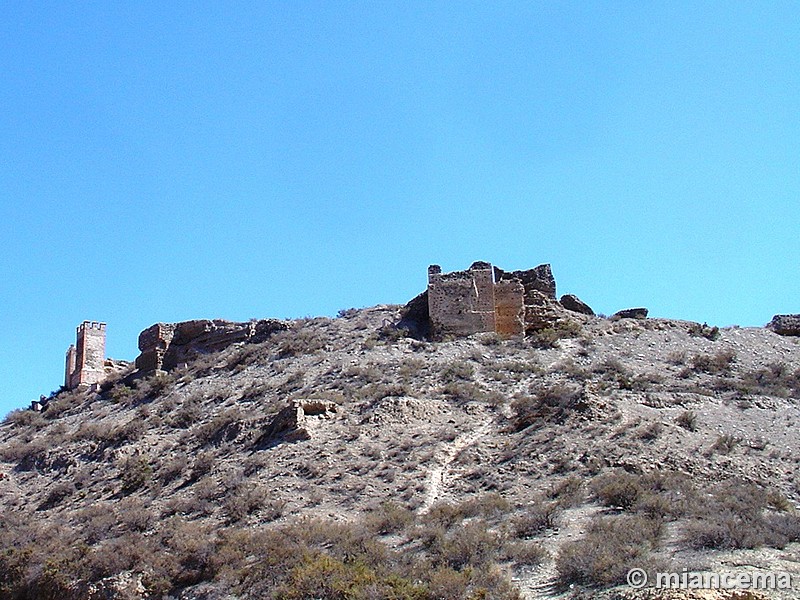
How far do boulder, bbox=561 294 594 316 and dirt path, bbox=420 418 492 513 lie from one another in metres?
10.4

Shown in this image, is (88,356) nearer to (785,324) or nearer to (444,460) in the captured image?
(444,460)

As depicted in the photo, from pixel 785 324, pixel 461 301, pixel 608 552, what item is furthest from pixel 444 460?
pixel 785 324

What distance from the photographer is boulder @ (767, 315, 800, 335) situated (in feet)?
98.8

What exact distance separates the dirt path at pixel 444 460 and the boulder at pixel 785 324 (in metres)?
13.3

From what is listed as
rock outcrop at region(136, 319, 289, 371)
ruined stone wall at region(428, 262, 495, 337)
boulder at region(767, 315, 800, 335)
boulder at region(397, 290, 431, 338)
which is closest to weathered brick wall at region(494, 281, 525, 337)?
ruined stone wall at region(428, 262, 495, 337)

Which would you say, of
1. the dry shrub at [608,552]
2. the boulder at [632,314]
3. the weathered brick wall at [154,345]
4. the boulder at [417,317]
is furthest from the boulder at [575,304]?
the dry shrub at [608,552]

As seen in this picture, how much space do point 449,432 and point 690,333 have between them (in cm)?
1112

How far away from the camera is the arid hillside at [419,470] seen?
13805mm

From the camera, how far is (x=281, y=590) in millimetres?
13859

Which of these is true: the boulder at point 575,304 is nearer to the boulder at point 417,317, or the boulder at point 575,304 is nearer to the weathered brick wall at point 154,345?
the boulder at point 417,317

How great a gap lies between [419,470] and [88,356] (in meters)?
17.8

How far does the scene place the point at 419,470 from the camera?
18.8 metres

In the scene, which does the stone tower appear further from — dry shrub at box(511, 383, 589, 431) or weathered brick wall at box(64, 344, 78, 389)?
dry shrub at box(511, 383, 589, 431)

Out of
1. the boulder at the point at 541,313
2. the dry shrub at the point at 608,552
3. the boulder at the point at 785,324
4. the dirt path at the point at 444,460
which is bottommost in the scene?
the dry shrub at the point at 608,552
